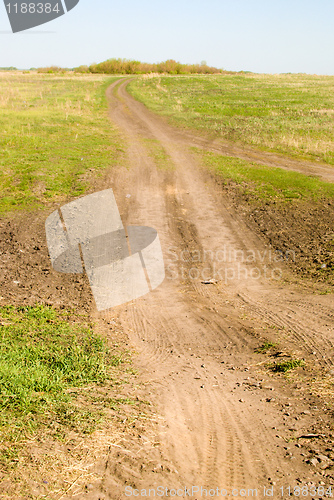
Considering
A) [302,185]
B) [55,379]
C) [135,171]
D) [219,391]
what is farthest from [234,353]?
[135,171]

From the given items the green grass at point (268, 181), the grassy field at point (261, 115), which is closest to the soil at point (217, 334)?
the green grass at point (268, 181)

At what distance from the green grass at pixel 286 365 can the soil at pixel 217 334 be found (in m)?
0.11

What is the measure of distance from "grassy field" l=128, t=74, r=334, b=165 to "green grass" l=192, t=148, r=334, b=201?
3.04 meters

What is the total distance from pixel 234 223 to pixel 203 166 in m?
4.84

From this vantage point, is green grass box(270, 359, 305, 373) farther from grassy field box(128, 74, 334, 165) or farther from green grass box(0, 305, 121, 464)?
grassy field box(128, 74, 334, 165)

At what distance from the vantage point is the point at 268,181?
44.2ft

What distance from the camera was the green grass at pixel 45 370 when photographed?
3730 mm

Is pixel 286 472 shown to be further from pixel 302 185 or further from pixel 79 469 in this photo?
pixel 302 185

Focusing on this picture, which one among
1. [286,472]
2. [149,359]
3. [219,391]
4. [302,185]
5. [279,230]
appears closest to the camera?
[286,472]

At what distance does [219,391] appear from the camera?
473cm

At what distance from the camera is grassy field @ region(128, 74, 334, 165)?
18297 mm

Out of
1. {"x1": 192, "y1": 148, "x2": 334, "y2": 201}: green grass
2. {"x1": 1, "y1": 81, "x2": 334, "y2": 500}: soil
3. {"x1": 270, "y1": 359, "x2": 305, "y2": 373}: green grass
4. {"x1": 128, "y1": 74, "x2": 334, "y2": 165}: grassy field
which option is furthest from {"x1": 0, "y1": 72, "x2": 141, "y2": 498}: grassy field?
{"x1": 128, "y1": 74, "x2": 334, "y2": 165}: grassy field
